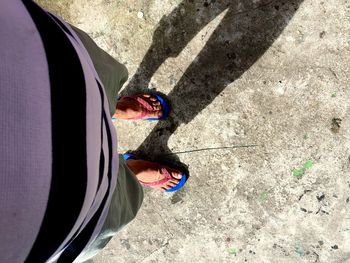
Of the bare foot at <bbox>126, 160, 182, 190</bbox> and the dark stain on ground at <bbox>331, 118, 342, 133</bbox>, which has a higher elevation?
the dark stain on ground at <bbox>331, 118, 342, 133</bbox>

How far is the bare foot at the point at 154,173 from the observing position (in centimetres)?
215

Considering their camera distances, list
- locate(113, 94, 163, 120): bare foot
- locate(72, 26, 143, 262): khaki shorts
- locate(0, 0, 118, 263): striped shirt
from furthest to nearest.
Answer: locate(113, 94, 163, 120): bare foot < locate(72, 26, 143, 262): khaki shorts < locate(0, 0, 118, 263): striped shirt

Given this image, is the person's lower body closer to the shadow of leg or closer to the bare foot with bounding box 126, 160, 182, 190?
the bare foot with bounding box 126, 160, 182, 190

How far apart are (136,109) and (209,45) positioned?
1.80ft

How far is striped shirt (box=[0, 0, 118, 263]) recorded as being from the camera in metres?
0.71

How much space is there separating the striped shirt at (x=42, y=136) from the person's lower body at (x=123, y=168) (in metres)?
0.43

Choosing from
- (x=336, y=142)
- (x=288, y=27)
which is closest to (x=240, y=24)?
(x=288, y=27)

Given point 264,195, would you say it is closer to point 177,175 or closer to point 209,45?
point 177,175

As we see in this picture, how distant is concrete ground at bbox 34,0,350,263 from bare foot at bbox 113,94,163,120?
0.38 feet

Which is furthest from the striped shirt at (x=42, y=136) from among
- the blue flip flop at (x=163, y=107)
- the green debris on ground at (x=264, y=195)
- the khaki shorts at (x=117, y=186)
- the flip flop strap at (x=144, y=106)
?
the green debris on ground at (x=264, y=195)

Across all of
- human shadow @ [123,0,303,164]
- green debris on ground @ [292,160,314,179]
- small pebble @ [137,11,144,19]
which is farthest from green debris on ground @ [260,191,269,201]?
small pebble @ [137,11,144,19]

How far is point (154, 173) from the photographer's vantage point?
85.0 inches

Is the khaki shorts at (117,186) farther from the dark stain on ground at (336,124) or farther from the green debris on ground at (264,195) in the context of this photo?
the dark stain on ground at (336,124)

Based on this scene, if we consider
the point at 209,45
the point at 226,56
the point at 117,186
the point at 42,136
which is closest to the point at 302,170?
the point at 226,56
